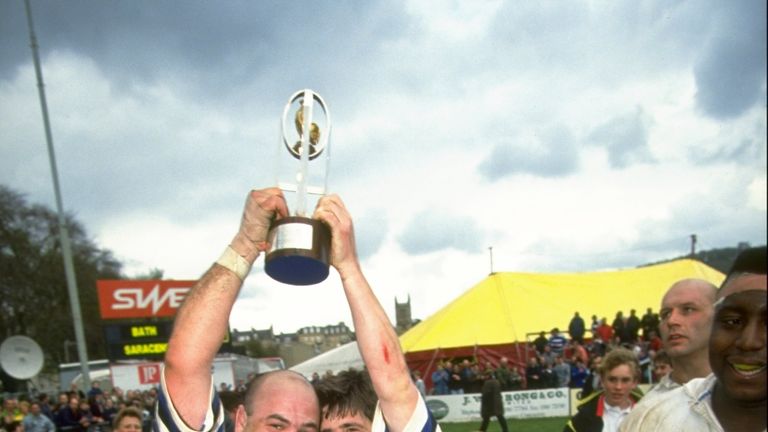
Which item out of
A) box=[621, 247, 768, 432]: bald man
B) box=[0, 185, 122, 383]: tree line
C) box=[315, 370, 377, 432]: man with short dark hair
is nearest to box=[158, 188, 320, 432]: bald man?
box=[315, 370, 377, 432]: man with short dark hair

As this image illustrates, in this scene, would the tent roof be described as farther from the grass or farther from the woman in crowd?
the woman in crowd

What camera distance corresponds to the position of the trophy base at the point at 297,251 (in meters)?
2.10

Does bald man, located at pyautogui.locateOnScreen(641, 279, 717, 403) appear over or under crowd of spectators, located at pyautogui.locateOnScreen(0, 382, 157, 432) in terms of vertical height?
over

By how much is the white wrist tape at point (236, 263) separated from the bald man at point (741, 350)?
132 centimetres

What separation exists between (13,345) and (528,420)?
14255mm

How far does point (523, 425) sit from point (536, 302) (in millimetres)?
13460

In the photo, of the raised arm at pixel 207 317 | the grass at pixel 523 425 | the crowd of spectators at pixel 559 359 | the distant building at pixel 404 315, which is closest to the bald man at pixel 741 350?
the raised arm at pixel 207 317

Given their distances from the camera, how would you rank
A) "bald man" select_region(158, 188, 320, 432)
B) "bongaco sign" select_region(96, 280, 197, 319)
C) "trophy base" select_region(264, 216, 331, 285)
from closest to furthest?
"trophy base" select_region(264, 216, 331, 285), "bald man" select_region(158, 188, 320, 432), "bongaco sign" select_region(96, 280, 197, 319)

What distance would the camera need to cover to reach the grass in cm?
1909

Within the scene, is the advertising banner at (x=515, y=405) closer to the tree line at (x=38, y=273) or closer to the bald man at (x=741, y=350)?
the bald man at (x=741, y=350)

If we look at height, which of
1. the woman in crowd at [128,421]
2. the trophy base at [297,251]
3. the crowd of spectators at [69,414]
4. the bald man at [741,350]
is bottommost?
the crowd of spectators at [69,414]

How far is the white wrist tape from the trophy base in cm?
18

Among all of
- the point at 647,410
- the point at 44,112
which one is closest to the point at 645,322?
the point at 44,112

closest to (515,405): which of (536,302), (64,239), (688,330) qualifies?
(536,302)
